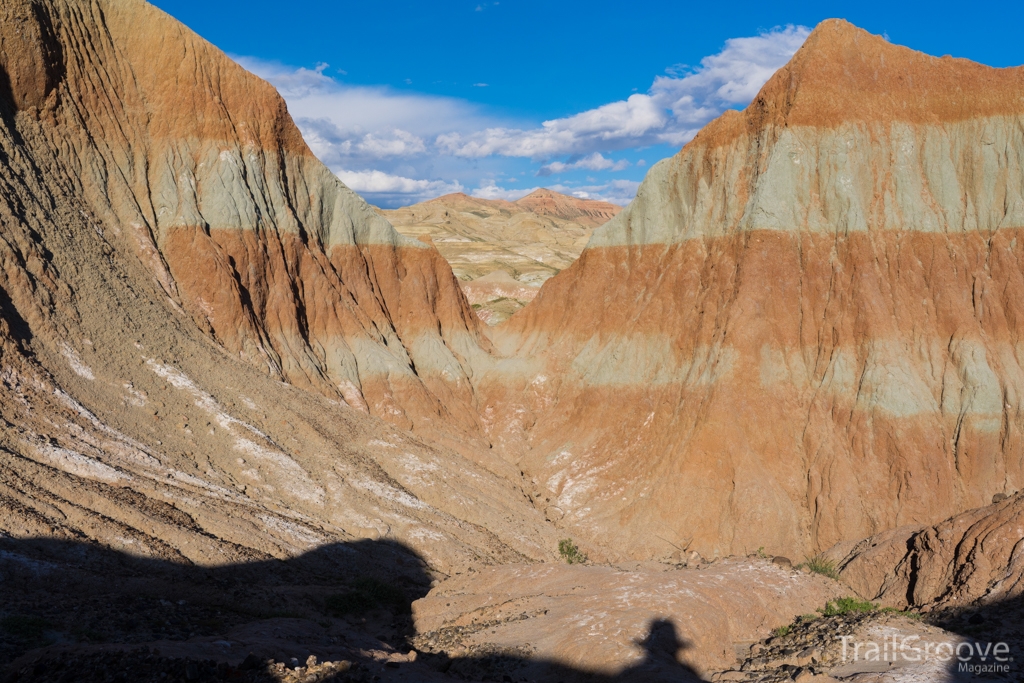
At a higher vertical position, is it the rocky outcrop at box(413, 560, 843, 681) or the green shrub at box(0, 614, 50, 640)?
the green shrub at box(0, 614, 50, 640)

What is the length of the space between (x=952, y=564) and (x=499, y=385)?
25633 millimetres

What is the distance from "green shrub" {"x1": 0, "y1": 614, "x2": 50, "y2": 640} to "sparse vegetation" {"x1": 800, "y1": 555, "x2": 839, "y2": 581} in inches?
665

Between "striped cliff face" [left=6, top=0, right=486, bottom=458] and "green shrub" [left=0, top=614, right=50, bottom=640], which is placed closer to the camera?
"green shrub" [left=0, top=614, right=50, bottom=640]

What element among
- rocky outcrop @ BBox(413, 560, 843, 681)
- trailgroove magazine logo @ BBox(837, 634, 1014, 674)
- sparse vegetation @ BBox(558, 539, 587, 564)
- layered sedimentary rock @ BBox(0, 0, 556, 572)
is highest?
layered sedimentary rock @ BBox(0, 0, 556, 572)

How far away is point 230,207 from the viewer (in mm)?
A: 35500

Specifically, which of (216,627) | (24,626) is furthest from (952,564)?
(24,626)

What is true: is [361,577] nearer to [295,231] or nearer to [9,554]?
[9,554]

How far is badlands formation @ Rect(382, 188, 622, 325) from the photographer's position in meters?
66.9

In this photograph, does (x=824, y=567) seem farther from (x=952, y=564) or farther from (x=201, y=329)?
(x=201, y=329)

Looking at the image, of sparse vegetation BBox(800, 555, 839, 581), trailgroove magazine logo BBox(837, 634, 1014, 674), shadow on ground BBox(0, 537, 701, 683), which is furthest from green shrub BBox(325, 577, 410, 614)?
trailgroove magazine logo BBox(837, 634, 1014, 674)

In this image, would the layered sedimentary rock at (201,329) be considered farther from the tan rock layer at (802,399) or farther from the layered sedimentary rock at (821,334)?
the layered sedimentary rock at (821,334)

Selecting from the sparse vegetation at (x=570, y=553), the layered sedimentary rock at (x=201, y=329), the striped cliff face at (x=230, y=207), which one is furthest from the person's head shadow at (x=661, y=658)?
the striped cliff face at (x=230, y=207)

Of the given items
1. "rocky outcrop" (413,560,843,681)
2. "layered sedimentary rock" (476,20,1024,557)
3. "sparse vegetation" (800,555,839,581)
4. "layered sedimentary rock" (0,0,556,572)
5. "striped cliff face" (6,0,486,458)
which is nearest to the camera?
"rocky outcrop" (413,560,843,681)

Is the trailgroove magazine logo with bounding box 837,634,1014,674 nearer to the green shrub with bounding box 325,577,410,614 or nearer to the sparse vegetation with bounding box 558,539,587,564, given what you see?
the green shrub with bounding box 325,577,410,614
